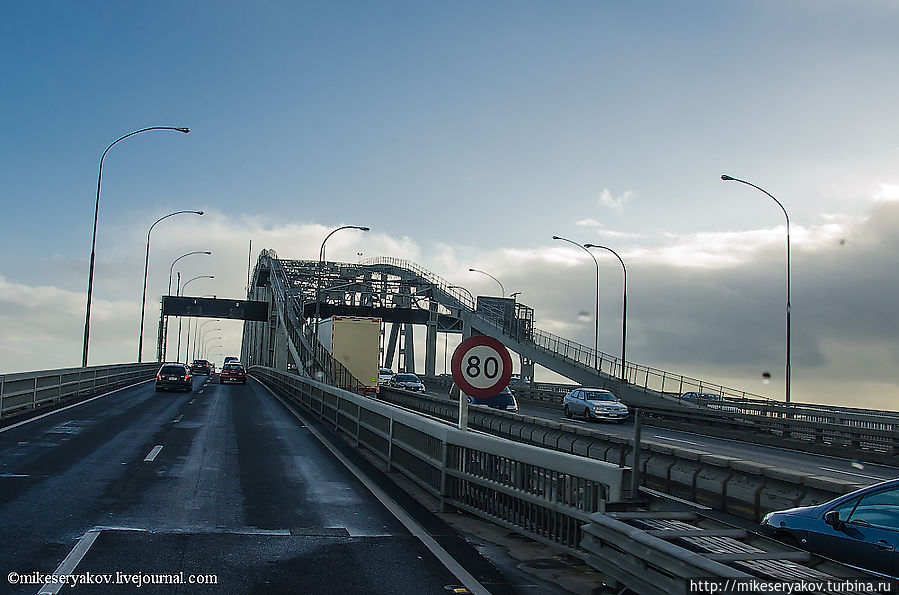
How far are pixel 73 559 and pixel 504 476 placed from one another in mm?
4731

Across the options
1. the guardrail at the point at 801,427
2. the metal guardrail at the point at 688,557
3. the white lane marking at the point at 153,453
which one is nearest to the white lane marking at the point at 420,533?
the metal guardrail at the point at 688,557

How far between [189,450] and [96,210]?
80.4ft

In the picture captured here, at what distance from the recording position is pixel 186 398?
37500 millimetres

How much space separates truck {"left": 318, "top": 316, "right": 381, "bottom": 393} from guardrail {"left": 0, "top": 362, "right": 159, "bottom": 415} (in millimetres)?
11027

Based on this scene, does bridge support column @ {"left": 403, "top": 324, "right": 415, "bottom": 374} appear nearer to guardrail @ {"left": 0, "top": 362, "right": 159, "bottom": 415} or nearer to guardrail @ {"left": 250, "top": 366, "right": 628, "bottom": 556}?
guardrail @ {"left": 0, "top": 362, "right": 159, "bottom": 415}

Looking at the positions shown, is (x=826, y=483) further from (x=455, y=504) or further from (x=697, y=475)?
(x=455, y=504)

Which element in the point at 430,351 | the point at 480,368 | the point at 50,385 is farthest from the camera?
the point at 430,351

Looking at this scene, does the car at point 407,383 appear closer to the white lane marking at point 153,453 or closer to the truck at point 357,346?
the truck at point 357,346

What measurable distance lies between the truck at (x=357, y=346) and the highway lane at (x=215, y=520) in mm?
18720

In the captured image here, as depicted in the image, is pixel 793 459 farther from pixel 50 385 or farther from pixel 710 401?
pixel 50 385

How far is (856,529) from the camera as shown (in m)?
7.16

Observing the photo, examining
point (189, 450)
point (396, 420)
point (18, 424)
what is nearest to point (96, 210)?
point (18, 424)

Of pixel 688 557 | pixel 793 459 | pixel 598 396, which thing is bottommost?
pixel 793 459

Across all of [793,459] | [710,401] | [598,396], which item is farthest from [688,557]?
[710,401]
